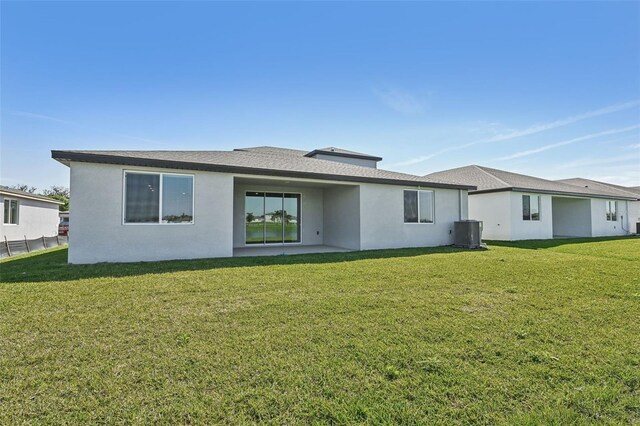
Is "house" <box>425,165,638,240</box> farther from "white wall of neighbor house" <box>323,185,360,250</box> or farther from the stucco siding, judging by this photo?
"white wall of neighbor house" <box>323,185,360,250</box>

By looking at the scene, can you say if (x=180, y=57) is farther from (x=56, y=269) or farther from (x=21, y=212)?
(x=21, y=212)

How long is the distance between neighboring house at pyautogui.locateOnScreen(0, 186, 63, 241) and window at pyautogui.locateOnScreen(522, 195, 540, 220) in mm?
26700

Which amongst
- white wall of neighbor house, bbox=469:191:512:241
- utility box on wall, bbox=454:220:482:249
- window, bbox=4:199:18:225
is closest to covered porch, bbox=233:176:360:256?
utility box on wall, bbox=454:220:482:249

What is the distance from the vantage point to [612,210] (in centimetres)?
2173

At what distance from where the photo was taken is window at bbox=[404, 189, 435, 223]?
1277 centimetres

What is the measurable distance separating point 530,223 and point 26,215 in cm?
2851

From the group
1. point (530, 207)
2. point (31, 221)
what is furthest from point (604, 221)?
point (31, 221)

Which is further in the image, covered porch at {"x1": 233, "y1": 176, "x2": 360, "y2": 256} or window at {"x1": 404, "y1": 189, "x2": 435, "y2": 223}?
window at {"x1": 404, "y1": 189, "x2": 435, "y2": 223}

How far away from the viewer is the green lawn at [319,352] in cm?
219

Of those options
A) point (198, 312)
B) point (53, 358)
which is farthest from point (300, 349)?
point (53, 358)

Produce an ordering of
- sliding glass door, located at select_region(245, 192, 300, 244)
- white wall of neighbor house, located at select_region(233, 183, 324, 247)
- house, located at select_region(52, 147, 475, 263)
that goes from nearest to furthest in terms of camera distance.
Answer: house, located at select_region(52, 147, 475, 263) < white wall of neighbor house, located at select_region(233, 183, 324, 247) < sliding glass door, located at select_region(245, 192, 300, 244)

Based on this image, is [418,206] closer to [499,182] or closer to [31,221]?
[499,182]

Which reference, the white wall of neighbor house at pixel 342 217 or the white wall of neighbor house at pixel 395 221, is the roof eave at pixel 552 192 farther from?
the white wall of neighbor house at pixel 342 217

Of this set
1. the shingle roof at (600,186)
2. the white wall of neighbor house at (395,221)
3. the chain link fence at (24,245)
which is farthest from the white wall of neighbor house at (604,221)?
the chain link fence at (24,245)
